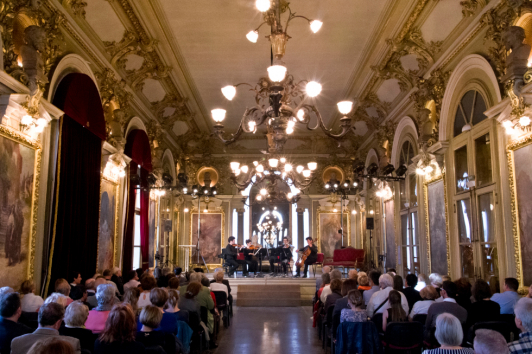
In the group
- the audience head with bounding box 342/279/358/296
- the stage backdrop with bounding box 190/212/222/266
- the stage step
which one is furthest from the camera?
the stage backdrop with bounding box 190/212/222/266

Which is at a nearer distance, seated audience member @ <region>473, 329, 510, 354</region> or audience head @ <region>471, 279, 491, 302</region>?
seated audience member @ <region>473, 329, 510, 354</region>

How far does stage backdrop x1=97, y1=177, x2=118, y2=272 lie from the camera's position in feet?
31.4

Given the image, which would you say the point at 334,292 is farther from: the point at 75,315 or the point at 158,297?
the point at 75,315

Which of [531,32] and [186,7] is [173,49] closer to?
[186,7]

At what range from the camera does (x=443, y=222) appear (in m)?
9.48

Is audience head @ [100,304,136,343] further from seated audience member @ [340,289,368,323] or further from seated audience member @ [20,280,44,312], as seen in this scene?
seated audience member @ [20,280,44,312]

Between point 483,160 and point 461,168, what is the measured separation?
36.2 inches

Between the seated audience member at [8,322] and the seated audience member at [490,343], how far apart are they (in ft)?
11.9

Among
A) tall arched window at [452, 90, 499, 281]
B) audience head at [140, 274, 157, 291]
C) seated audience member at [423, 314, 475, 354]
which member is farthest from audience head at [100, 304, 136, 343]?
tall arched window at [452, 90, 499, 281]

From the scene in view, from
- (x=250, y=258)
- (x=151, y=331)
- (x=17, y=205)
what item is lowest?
(x=151, y=331)

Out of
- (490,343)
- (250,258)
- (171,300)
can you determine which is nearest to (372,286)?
(171,300)

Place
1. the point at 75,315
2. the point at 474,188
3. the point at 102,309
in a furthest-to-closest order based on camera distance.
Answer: the point at 474,188, the point at 102,309, the point at 75,315

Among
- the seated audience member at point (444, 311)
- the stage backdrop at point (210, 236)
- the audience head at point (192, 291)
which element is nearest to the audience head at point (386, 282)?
the seated audience member at point (444, 311)

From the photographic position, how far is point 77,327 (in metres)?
3.69
